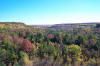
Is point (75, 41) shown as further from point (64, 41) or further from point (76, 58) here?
point (76, 58)

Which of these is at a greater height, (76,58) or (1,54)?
(1,54)

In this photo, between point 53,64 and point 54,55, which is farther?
point 54,55

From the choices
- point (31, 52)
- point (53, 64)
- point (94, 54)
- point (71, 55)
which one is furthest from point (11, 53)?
point (94, 54)

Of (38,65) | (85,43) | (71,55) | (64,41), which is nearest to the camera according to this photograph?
(38,65)

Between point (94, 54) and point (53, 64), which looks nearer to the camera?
point (53, 64)

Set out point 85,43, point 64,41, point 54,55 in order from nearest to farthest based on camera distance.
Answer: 1. point 54,55
2. point 85,43
3. point 64,41

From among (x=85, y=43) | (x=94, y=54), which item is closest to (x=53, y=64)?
(x=94, y=54)

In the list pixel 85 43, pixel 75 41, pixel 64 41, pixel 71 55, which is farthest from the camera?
pixel 64 41

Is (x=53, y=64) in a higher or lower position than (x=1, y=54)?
lower

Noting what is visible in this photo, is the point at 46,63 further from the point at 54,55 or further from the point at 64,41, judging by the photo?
the point at 64,41
